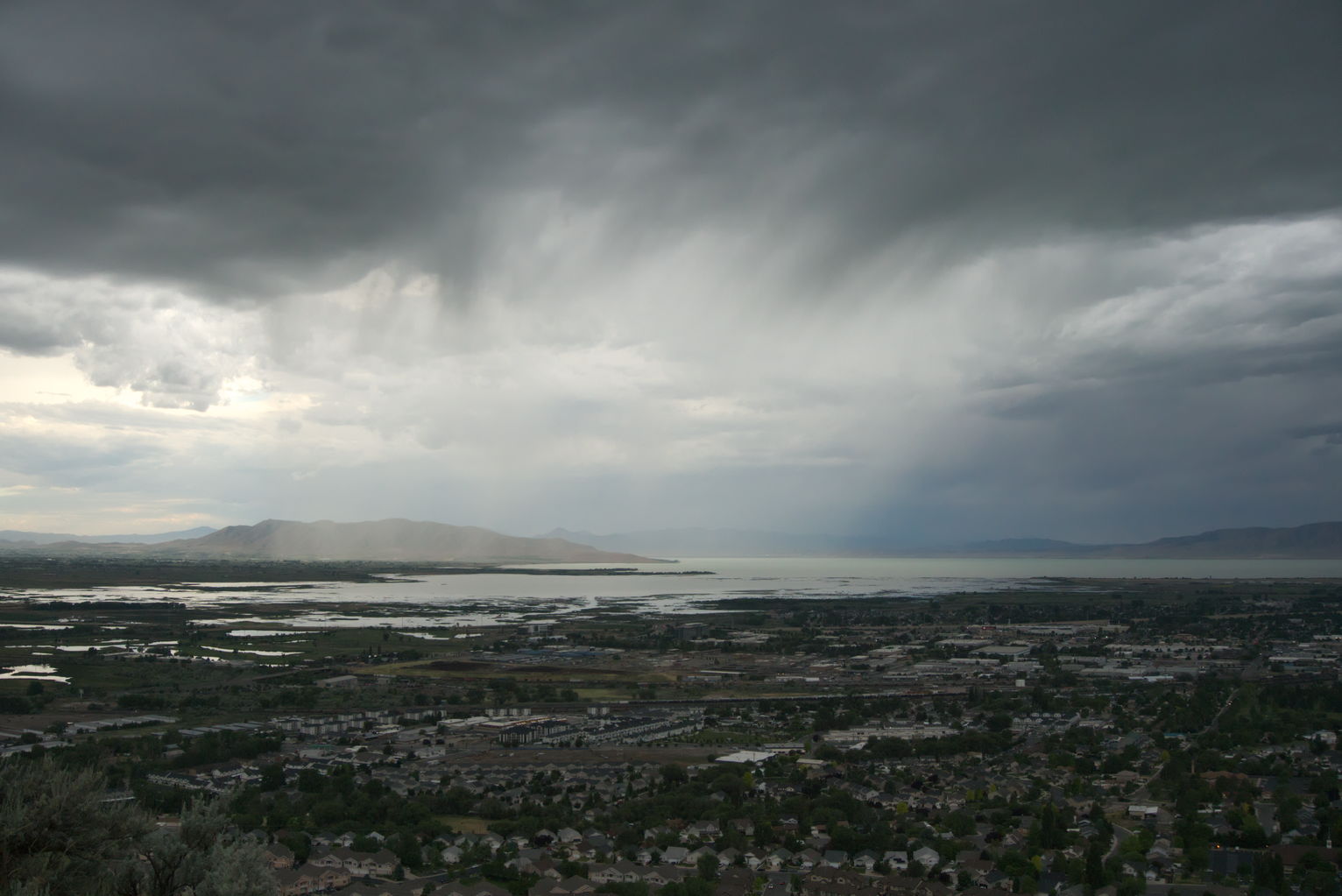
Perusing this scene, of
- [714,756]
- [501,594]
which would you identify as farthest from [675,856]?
[501,594]

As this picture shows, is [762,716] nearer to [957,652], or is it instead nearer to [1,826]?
[957,652]

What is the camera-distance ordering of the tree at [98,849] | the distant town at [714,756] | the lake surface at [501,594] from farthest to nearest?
the lake surface at [501,594] → the distant town at [714,756] → the tree at [98,849]

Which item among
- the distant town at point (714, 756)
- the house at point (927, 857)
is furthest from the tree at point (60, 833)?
the house at point (927, 857)

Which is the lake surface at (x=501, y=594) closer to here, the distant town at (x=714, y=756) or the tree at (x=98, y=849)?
the distant town at (x=714, y=756)

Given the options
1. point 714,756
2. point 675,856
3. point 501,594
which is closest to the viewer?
point 675,856

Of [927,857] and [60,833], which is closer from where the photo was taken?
[60,833]

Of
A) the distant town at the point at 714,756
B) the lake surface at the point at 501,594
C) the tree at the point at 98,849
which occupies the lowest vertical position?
the lake surface at the point at 501,594

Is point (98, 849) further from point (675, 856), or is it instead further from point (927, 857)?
point (927, 857)

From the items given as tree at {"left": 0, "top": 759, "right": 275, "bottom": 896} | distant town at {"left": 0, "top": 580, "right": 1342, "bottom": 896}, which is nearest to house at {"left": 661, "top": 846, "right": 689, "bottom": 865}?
distant town at {"left": 0, "top": 580, "right": 1342, "bottom": 896}

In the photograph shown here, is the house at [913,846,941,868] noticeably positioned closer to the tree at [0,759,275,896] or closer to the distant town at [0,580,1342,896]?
the distant town at [0,580,1342,896]

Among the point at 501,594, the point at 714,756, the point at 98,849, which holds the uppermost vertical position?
the point at 98,849
